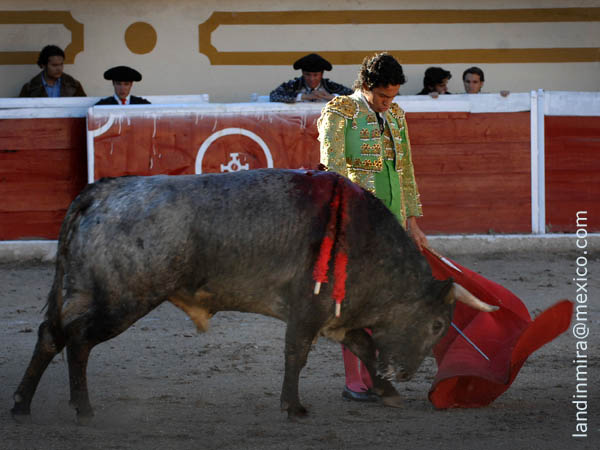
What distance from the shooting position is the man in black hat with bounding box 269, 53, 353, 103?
658cm

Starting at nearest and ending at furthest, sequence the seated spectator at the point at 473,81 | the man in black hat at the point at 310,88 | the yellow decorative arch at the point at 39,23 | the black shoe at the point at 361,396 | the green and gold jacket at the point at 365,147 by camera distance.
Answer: the green and gold jacket at the point at 365,147, the black shoe at the point at 361,396, the man in black hat at the point at 310,88, the seated spectator at the point at 473,81, the yellow decorative arch at the point at 39,23

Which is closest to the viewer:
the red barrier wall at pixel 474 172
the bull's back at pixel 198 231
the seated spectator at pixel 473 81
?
the bull's back at pixel 198 231

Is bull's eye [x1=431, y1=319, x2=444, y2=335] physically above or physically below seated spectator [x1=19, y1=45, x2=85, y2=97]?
below

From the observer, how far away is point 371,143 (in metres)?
3.36

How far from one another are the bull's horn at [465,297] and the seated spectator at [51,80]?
4690 mm

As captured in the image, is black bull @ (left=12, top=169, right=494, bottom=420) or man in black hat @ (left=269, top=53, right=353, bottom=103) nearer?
black bull @ (left=12, top=169, right=494, bottom=420)

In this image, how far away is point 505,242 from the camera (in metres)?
6.66

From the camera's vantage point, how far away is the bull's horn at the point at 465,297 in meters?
3.20

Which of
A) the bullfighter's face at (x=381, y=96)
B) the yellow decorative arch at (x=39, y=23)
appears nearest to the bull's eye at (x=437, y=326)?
the bullfighter's face at (x=381, y=96)

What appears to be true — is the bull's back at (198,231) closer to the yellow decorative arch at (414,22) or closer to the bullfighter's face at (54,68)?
the bullfighter's face at (54,68)

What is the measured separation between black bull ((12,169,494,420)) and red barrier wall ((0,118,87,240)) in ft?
11.6

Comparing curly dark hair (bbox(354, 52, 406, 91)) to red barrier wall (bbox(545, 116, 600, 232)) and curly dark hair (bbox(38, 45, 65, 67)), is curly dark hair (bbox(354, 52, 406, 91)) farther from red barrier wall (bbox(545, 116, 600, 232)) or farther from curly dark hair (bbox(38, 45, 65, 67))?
curly dark hair (bbox(38, 45, 65, 67))

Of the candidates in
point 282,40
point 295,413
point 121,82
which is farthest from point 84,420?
point 282,40

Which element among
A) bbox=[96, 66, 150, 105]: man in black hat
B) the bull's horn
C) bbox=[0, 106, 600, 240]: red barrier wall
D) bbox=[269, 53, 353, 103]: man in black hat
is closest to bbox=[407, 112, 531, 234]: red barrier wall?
bbox=[0, 106, 600, 240]: red barrier wall
